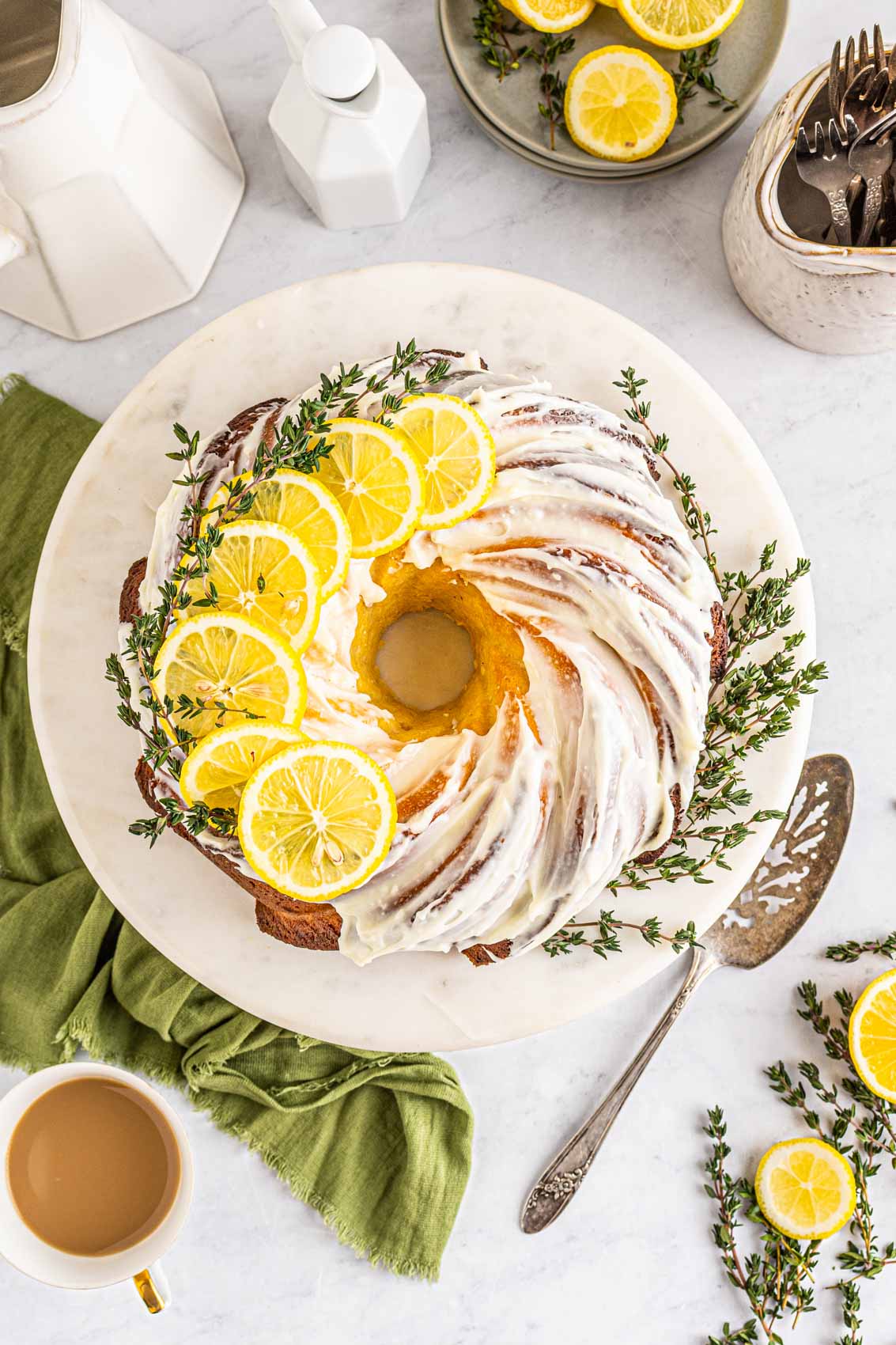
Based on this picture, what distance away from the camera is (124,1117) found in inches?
110

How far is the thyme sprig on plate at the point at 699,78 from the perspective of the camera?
107 inches

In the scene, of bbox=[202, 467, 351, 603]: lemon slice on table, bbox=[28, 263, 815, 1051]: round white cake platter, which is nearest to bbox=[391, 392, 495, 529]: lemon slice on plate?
bbox=[202, 467, 351, 603]: lemon slice on table

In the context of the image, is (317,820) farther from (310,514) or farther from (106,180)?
(106,180)

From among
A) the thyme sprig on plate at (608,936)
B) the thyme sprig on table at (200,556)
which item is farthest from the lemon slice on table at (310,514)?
the thyme sprig on plate at (608,936)

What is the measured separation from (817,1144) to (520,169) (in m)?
2.69

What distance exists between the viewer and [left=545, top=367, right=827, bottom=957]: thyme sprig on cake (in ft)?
7.75

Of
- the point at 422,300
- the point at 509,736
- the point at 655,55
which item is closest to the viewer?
the point at 509,736

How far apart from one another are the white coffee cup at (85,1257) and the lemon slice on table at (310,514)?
1.44m

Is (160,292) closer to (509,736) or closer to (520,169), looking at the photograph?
(520,169)

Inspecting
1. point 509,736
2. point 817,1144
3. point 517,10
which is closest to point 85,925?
point 509,736

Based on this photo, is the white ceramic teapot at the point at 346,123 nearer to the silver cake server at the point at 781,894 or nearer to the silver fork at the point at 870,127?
the silver fork at the point at 870,127

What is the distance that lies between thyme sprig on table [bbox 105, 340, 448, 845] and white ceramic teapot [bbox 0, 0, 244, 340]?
792 millimetres

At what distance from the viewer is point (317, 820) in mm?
1949

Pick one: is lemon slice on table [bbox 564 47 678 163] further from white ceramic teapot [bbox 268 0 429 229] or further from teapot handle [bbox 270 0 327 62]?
teapot handle [bbox 270 0 327 62]
